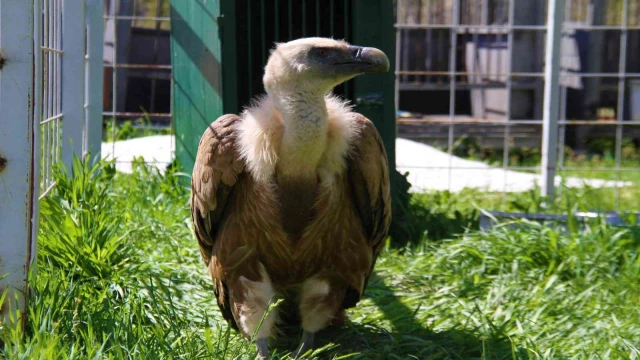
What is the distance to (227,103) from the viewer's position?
5.46 meters

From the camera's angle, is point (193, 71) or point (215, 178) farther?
point (193, 71)

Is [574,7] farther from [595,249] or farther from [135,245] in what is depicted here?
[135,245]

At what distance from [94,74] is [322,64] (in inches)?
114

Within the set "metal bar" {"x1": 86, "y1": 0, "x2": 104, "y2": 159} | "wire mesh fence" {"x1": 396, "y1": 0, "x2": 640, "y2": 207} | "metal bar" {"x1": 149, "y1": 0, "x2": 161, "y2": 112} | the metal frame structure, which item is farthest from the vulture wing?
"wire mesh fence" {"x1": 396, "y1": 0, "x2": 640, "y2": 207}

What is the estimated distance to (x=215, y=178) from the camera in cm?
359

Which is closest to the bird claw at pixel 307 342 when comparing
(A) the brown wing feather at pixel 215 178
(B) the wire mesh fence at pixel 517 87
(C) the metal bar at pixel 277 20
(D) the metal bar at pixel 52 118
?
(A) the brown wing feather at pixel 215 178

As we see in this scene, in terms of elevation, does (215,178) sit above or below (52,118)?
below

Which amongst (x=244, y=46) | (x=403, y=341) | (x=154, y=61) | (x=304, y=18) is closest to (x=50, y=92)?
(x=244, y=46)

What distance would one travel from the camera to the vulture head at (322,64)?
11.4ft

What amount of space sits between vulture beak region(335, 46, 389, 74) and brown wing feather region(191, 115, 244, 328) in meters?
0.54

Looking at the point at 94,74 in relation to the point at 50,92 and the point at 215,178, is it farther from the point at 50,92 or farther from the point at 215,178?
the point at 215,178

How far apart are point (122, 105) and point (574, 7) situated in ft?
21.2

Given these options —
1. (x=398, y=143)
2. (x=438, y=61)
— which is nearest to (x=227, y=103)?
(x=398, y=143)

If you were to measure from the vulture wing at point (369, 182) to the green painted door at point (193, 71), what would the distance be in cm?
184
